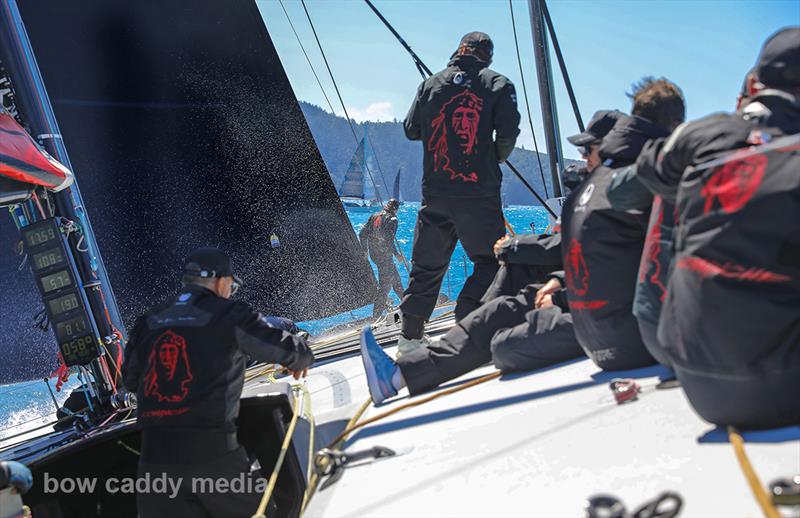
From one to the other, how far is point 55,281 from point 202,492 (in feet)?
5.84

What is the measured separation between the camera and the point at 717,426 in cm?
125

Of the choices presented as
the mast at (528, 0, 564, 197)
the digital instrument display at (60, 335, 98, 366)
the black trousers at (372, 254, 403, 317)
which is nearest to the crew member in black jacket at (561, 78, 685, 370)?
the mast at (528, 0, 564, 197)

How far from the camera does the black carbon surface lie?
6270mm

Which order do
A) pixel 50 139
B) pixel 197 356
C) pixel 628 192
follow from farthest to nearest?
1. pixel 50 139
2. pixel 197 356
3. pixel 628 192

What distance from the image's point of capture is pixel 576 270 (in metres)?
1.81

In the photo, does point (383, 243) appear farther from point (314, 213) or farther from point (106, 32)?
point (106, 32)

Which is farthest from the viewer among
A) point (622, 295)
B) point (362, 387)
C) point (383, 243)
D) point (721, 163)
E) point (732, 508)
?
point (383, 243)

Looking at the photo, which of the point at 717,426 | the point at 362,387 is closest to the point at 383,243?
the point at 362,387

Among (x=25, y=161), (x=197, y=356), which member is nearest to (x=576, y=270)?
(x=197, y=356)

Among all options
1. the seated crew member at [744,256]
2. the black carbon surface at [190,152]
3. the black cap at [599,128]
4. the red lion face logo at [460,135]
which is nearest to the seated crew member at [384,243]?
the black carbon surface at [190,152]

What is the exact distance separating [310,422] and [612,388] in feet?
3.75

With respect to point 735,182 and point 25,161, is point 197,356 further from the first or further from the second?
point 25,161

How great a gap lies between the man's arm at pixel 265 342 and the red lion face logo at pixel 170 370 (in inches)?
6.6

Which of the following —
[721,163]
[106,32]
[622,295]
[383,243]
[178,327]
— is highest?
[106,32]
